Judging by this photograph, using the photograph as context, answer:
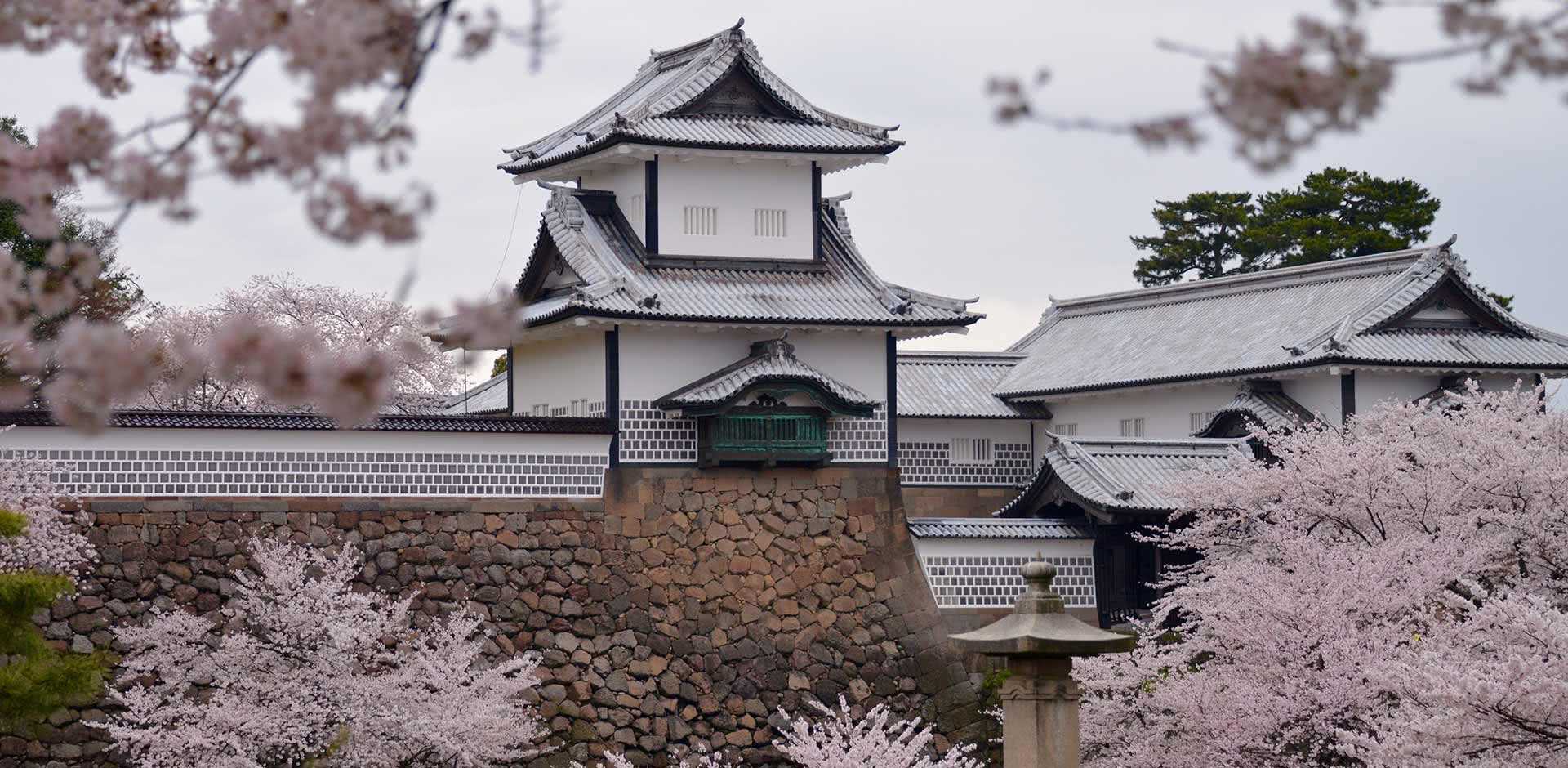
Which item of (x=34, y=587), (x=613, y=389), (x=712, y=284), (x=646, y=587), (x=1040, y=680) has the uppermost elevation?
(x=712, y=284)

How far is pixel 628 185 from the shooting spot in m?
21.2

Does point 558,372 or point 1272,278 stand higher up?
point 1272,278

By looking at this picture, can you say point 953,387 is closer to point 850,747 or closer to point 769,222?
point 769,222

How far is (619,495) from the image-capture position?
63.7 ft

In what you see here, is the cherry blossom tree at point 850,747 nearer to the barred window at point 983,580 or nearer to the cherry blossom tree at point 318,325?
→ the barred window at point 983,580

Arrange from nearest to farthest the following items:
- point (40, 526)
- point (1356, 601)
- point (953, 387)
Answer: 1. point (40, 526)
2. point (1356, 601)
3. point (953, 387)

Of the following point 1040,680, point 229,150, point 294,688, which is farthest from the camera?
point 294,688

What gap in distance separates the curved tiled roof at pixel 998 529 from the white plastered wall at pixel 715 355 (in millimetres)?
1488

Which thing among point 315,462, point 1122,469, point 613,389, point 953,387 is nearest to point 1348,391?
point 1122,469

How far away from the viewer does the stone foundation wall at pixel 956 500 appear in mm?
26609

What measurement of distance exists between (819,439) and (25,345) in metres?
15.1

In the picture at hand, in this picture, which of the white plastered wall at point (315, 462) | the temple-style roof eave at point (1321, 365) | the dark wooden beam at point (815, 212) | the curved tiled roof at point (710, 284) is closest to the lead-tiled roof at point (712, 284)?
the curved tiled roof at point (710, 284)

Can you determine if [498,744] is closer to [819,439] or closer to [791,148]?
[819,439]

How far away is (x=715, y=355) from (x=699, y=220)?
161 centimetres
